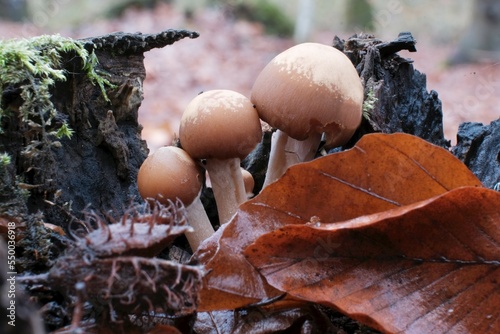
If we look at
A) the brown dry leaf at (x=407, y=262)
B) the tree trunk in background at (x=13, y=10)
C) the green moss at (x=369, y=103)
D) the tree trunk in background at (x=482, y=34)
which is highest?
the tree trunk in background at (x=13, y=10)

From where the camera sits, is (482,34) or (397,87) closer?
(397,87)

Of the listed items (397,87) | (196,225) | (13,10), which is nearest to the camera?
(196,225)

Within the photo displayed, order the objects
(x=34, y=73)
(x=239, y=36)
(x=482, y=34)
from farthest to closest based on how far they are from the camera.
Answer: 1. (x=239, y=36)
2. (x=482, y=34)
3. (x=34, y=73)

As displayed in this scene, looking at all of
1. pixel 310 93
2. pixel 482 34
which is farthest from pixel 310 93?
pixel 482 34

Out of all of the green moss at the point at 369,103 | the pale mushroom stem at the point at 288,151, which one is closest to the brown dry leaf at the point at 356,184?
the pale mushroom stem at the point at 288,151

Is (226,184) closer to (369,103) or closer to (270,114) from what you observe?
(270,114)

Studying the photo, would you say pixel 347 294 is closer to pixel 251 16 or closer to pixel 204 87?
pixel 204 87

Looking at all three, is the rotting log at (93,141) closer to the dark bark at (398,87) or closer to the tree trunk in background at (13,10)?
the dark bark at (398,87)
